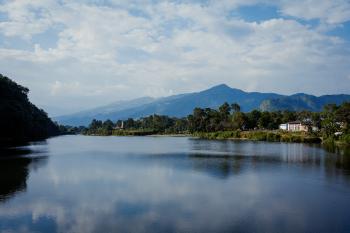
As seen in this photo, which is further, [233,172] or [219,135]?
[219,135]

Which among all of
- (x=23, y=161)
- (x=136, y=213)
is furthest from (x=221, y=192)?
(x=23, y=161)

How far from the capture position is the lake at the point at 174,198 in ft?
58.9

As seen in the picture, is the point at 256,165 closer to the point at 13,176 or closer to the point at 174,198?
the point at 174,198

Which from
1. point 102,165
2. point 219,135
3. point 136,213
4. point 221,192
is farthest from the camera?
point 219,135

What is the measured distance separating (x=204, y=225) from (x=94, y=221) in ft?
16.6

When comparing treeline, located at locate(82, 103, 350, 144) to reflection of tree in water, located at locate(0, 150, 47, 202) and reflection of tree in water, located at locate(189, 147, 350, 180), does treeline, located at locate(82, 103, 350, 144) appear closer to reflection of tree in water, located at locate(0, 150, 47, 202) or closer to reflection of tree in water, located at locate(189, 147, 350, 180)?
reflection of tree in water, located at locate(189, 147, 350, 180)

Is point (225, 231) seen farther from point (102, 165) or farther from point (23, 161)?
point (23, 161)

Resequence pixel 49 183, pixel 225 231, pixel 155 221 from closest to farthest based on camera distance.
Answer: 1. pixel 225 231
2. pixel 155 221
3. pixel 49 183

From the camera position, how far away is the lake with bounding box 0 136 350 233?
18.0 metres

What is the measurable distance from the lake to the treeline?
4793cm

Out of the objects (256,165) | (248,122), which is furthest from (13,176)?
(248,122)

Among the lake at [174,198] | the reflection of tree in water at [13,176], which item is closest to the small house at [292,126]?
the lake at [174,198]

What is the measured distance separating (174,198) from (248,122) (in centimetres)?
10663

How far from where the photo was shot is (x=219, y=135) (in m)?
114
